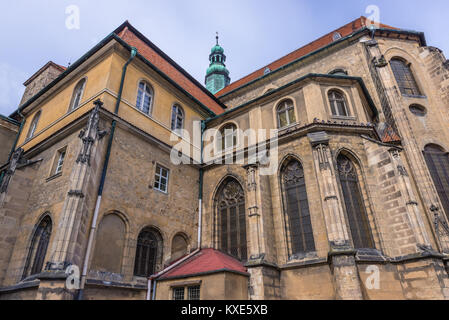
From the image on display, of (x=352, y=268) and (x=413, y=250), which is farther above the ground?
(x=413, y=250)

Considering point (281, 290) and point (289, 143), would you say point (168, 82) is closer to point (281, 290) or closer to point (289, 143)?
point (289, 143)

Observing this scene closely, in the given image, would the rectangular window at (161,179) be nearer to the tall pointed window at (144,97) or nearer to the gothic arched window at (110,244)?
the gothic arched window at (110,244)

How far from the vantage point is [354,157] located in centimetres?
1188

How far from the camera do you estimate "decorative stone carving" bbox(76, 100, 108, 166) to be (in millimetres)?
9766

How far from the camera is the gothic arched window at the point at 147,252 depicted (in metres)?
11.0

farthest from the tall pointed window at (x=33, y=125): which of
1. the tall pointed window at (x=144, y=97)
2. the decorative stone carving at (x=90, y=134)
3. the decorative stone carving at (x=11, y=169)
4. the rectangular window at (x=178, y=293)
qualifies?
the rectangular window at (x=178, y=293)

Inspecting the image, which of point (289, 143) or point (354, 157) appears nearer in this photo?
point (354, 157)

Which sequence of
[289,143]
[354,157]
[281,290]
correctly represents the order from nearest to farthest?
[281,290] → [354,157] → [289,143]

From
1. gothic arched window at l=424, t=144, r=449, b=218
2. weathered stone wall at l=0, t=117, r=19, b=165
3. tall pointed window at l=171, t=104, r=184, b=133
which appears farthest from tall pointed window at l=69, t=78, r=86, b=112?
gothic arched window at l=424, t=144, r=449, b=218

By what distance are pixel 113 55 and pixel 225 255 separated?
10244 mm

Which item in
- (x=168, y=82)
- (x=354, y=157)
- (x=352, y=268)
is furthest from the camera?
(x=168, y=82)

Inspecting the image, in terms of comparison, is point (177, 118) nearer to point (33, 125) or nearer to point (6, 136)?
point (33, 125)

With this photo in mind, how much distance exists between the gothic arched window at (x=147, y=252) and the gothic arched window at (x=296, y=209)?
5555mm

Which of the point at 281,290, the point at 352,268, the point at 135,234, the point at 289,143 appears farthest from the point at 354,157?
the point at 135,234
